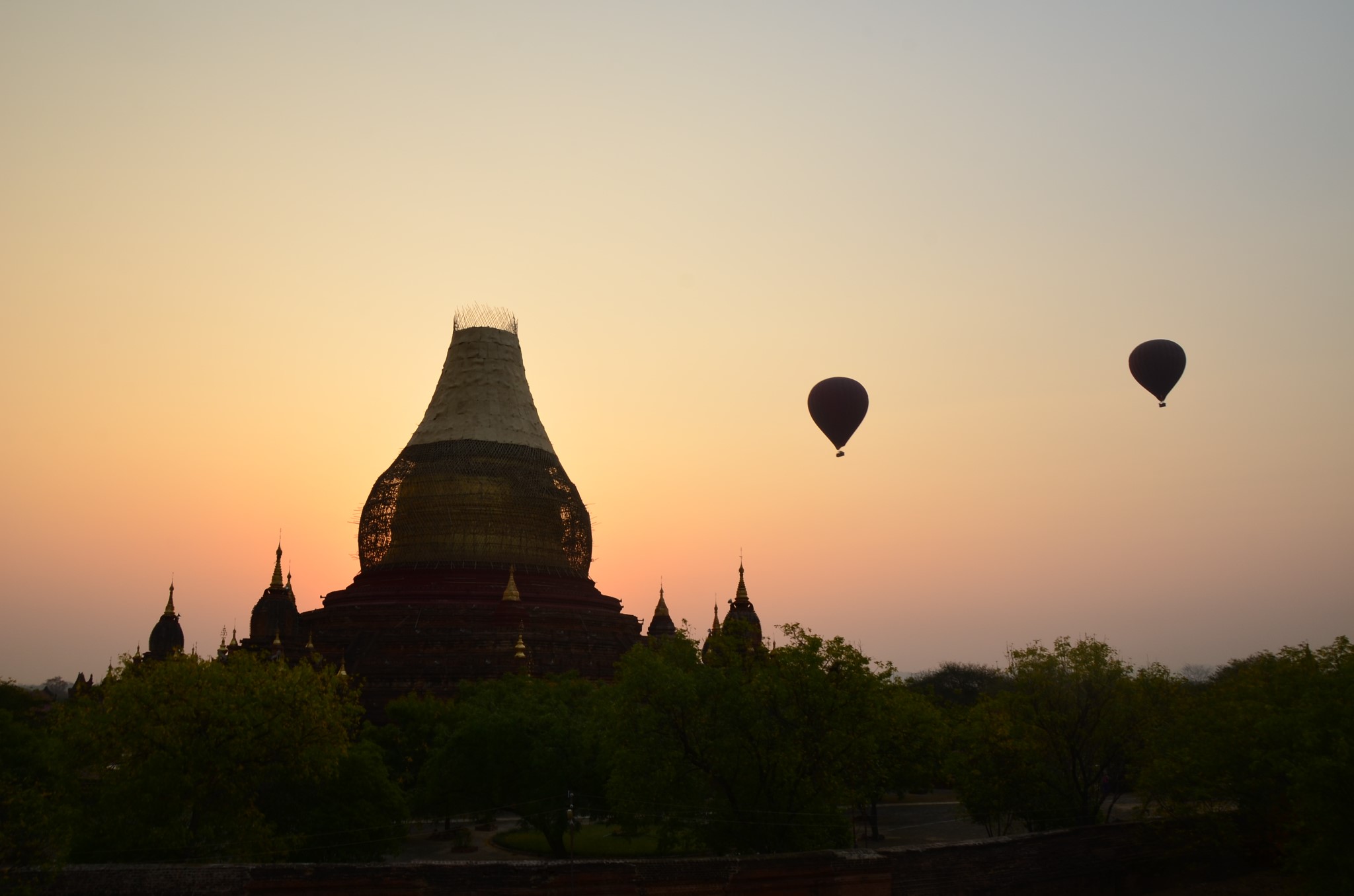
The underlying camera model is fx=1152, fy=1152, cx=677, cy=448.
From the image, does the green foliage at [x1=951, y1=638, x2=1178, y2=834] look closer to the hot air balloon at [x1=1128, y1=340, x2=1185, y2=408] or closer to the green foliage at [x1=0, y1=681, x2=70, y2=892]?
the hot air balloon at [x1=1128, y1=340, x2=1185, y2=408]

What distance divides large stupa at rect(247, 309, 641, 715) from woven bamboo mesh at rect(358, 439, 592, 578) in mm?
→ 70

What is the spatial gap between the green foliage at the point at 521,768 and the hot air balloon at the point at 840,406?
39.9 feet

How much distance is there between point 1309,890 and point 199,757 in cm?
2237

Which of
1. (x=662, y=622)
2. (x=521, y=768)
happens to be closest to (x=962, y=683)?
(x=662, y=622)

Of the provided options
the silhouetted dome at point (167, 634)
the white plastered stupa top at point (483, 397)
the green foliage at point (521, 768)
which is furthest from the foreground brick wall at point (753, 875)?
the silhouetted dome at point (167, 634)

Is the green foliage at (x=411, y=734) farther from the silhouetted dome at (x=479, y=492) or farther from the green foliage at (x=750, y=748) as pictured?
the silhouetted dome at (x=479, y=492)

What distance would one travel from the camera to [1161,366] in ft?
124

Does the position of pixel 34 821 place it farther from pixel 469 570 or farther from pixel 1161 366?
pixel 469 570

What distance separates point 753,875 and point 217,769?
1111 cm

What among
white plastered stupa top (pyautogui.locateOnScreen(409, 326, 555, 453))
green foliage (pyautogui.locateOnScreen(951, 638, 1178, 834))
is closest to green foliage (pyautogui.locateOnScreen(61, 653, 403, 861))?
green foliage (pyautogui.locateOnScreen(951, 638, 1178, 834))

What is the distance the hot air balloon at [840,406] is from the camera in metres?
38.4

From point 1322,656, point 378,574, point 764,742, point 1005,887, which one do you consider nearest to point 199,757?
point 764,742

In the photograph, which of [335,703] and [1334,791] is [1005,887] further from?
[335,703]

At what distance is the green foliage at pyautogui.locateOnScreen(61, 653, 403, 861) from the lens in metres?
23.2
